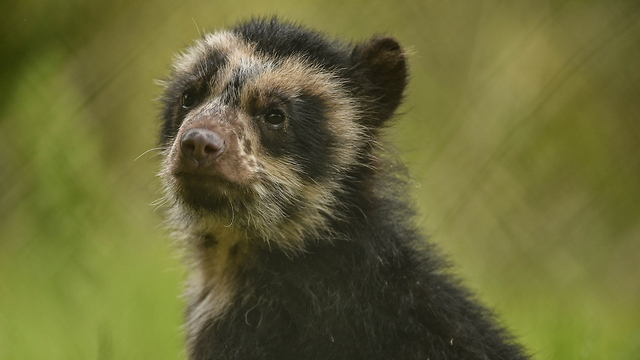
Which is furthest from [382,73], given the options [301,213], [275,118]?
[301,213]

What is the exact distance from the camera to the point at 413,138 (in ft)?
27.4

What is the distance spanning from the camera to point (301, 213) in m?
4.61

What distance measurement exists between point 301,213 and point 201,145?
92cm

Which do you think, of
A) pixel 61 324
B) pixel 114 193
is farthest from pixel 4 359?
pixel 114 193

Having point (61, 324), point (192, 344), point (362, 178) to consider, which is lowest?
point (61, 324)

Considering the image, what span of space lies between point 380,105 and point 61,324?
12.9ft

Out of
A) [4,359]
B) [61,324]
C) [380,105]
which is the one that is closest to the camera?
[380,105]

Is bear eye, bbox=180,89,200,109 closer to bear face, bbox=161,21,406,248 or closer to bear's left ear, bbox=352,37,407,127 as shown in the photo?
bear face, bbox=161,21,406,248

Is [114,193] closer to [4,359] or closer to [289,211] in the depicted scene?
[4,359]

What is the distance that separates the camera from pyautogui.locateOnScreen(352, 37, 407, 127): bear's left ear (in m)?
4.90

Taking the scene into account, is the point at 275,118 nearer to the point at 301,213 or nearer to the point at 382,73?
the point at 301,213

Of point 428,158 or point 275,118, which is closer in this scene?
point 275,118

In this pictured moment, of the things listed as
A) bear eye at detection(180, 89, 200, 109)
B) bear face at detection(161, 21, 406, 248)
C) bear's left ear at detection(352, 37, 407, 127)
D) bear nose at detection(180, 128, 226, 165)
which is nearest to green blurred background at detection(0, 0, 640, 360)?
bear's left ear at detection(352, 37, 407, 127)

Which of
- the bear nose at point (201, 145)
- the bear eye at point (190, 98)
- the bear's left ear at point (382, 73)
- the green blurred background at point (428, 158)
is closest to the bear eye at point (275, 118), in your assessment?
the bear nose at point (201, 145)
